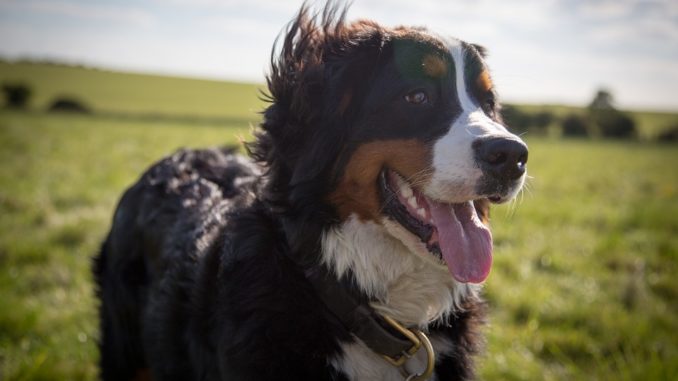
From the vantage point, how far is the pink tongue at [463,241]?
8.02 ft

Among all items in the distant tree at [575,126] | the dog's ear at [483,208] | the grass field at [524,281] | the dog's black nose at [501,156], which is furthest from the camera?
the distant tree at [575,126]

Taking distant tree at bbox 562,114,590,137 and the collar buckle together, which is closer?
the collar buckle

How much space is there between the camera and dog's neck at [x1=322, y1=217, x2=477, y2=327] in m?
2.51

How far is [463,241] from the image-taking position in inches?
99.0

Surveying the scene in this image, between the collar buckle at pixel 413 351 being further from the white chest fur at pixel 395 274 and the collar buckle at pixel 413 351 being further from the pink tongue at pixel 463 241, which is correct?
the pink tongue at pixel 463 241

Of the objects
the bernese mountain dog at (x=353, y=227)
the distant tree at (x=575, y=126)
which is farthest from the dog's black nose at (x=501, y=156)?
the distant tree at (x=575, y=126)

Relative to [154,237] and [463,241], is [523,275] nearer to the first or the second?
[463,241]

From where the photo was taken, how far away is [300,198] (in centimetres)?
251

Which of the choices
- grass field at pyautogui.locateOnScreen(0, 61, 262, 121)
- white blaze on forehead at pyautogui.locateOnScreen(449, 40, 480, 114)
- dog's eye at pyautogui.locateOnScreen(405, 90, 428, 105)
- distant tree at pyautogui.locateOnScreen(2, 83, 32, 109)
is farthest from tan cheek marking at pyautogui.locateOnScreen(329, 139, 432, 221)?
distant tree at pyautogui.locateOnScreen(2, 83, 32, 109)

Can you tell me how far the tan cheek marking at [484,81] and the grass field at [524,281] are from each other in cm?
65

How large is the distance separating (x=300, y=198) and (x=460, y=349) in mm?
1045

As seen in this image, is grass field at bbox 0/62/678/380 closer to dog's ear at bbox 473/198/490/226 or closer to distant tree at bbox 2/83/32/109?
dog's ear at bbox 473/198/490/226

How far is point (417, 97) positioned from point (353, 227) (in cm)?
71

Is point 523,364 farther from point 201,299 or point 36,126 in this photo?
point 36,126
